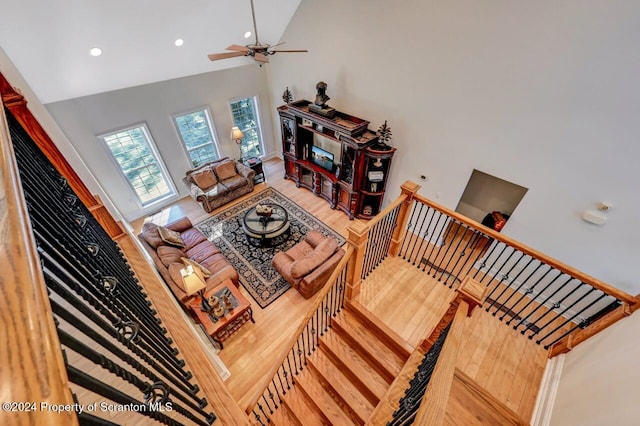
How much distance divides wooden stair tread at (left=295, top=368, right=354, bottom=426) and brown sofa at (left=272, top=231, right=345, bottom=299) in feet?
4.59

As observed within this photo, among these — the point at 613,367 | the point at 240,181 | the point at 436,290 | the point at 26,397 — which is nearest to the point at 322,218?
the point at 240,181

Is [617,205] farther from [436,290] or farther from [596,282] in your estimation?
[436,290]

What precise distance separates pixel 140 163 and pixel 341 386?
6.27 meters

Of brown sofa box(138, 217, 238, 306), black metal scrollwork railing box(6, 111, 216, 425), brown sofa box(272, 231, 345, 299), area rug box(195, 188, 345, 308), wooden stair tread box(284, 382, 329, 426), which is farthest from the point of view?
area rug box(195, 188, 345, 308)

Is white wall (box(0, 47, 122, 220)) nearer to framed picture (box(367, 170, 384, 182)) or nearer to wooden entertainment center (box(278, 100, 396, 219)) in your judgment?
wooden entertainment center (box(278, 100, 396, 219))

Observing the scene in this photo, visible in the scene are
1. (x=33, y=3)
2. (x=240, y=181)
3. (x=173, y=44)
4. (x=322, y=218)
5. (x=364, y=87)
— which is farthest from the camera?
(x=240, y=181)

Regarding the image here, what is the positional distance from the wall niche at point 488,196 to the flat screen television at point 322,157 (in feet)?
9.64

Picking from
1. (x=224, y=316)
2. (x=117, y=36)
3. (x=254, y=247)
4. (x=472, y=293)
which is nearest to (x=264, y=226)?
(x=254, y=247)

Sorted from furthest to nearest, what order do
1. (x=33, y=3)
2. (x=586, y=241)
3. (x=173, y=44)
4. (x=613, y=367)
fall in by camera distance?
(x=173, y=44) → (x=586, y=241) → (x=33, y=3) → (x=613, y=367)

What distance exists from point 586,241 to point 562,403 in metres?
2.67

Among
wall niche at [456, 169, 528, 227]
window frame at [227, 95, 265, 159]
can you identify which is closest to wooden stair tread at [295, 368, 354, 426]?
wall niche at [456, 169, 528, 227]

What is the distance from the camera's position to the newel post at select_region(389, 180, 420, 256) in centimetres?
287

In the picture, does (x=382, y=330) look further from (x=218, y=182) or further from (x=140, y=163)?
(x=140, y=163)

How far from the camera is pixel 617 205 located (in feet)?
10.6
